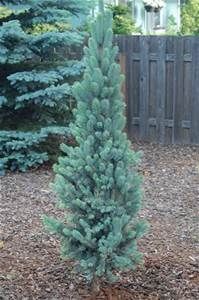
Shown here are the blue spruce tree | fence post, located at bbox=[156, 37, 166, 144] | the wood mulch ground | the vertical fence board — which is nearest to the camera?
the wood mulch ground

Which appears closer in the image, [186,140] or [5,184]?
[5,184]

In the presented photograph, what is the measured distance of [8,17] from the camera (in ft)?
24.3

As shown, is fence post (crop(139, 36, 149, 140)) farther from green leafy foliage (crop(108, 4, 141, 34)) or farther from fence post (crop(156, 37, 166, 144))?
green leafy foliage (crop(108, 4, 141, 34))

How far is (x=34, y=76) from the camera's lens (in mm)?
6867

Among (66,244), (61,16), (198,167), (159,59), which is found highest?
(61,16)

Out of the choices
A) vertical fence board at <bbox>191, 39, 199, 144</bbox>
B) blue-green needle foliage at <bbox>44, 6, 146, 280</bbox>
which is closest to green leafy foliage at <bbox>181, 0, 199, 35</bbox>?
vertical fence board at <bbox>191, 39, 199, 144</bbox>

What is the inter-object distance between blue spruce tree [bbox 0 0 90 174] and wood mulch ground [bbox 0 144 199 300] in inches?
15.9

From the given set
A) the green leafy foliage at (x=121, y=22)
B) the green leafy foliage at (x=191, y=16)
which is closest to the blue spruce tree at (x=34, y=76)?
the green leafy foliage at (x=121, y=22)

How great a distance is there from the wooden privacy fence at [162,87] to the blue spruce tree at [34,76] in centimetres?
154

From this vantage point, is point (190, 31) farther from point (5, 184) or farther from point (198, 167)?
point (5, 184)

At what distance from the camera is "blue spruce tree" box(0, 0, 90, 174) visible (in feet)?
22.4

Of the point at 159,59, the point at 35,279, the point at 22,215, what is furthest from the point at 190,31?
the point at 35,279

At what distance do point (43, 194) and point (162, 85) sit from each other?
11.6ft

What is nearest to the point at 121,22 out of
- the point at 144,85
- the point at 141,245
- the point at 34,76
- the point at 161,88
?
the point at 144,85
